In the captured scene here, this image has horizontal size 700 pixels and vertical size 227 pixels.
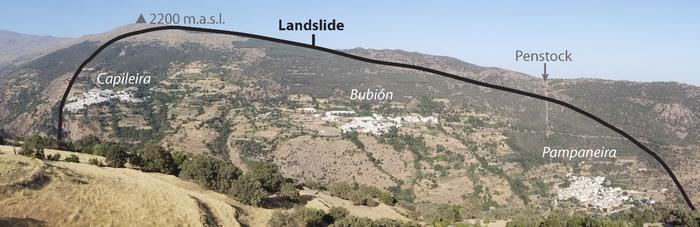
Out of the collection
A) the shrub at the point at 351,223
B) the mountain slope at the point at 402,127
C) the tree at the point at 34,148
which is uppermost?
the tree at the point at 34,148

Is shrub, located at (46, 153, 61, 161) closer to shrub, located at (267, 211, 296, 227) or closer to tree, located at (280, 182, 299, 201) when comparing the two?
tree, located at (280, 182, 299, 201)

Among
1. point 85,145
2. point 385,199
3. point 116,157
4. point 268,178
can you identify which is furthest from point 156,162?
point 385,199

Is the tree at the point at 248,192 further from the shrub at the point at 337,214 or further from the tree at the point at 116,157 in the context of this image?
the tree at the point at 116,157

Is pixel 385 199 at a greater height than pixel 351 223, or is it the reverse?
pixel 351 223

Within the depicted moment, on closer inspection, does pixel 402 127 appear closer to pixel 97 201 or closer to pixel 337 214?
pixel 337 214

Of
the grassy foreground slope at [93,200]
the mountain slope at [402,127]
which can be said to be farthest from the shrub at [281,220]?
the mountain slope at [402,127]

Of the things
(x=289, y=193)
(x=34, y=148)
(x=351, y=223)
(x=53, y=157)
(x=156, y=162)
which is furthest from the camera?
(x=34, y=148)

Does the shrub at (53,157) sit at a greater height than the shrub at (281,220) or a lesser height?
greater
